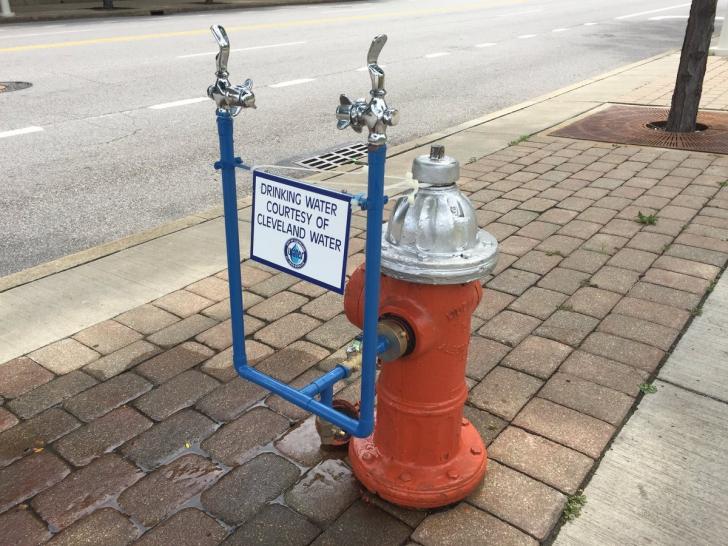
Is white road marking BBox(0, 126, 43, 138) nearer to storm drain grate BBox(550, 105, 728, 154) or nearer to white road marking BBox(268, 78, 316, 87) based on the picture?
white road marking BBox(268, 78, 316, 87)

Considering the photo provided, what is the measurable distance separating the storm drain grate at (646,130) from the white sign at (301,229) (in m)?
5.29

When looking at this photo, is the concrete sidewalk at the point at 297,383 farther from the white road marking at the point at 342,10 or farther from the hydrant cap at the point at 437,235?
the white road marking at the point at 342,10

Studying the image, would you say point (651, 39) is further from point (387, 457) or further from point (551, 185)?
point (387, 457)

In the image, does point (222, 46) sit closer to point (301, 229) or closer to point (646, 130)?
point (301, 229)

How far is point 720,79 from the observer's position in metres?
9.62

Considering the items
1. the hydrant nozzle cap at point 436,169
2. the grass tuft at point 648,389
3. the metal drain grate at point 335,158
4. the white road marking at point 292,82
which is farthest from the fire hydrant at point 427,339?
the white road marking at point 292,82

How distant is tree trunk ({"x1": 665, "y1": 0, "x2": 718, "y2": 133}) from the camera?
6.64m

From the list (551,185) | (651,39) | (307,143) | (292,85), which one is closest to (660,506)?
(551,185)

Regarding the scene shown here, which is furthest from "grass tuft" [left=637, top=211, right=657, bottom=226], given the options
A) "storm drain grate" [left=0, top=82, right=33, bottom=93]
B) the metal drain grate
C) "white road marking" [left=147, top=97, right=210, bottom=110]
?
"storm drain grate" [left=0, top=82, right=33, bottom=93]

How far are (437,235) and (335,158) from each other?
435 cm

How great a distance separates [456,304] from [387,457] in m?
0.61

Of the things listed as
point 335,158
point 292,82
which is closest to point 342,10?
point 292,82

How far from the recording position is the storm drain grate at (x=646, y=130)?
6.39m

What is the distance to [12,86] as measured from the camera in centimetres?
912
